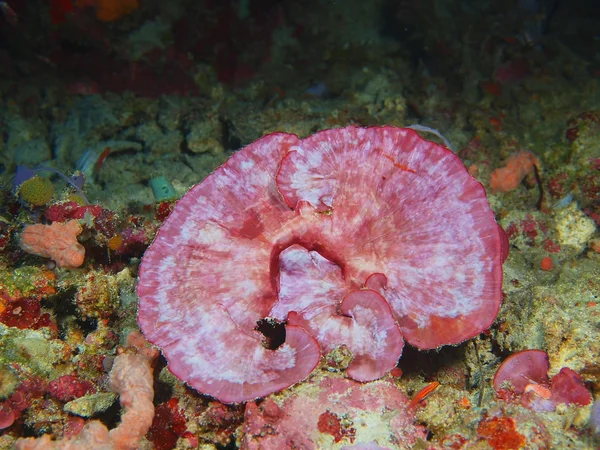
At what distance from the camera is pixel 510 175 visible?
4.65 metres

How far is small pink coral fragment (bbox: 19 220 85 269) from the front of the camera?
2.87m

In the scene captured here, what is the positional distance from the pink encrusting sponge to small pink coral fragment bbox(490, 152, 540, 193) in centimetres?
278

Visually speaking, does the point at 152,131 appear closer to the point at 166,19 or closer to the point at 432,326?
the point at 166,19

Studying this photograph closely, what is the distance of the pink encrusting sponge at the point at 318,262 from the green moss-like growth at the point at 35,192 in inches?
60.8

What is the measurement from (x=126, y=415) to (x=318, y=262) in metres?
1.34

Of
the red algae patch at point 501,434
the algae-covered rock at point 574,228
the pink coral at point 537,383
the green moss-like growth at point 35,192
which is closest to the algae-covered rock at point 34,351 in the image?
the green moss-like growth at point 35,192

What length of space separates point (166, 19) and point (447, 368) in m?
6.95

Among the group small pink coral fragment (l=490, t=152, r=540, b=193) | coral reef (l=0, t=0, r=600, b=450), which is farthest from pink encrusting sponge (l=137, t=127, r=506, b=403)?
small pink coral fragment (l=490, t=152, r=540, b=193)

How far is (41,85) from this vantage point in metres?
6.98

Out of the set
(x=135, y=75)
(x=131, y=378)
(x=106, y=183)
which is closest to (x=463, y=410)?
(x=131, y=378)

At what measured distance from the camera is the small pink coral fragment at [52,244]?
287 centimetres

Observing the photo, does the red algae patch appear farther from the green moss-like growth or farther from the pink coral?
the green moss-like growth

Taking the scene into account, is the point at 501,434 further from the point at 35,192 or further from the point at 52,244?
the point at 35,192

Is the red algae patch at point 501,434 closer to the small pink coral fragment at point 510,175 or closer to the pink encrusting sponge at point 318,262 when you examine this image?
the pink encrusting sponge at point 318,262
